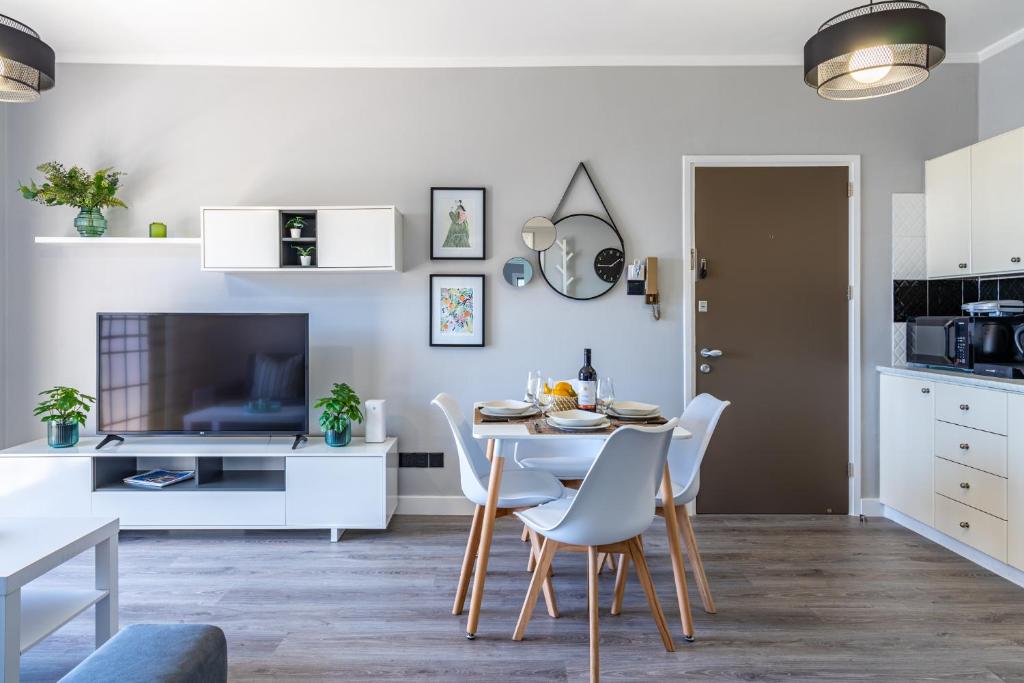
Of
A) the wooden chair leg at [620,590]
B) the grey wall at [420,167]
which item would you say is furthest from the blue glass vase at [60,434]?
the wooden chair leg at [620,590]

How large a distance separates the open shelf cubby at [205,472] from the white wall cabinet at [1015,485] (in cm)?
349

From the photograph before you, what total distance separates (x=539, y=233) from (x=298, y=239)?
1.36m

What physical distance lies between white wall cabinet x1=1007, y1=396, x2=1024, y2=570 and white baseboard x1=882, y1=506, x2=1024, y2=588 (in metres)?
0.09

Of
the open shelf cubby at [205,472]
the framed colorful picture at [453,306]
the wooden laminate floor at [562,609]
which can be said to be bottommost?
the wooden laminate floor at [562,609]

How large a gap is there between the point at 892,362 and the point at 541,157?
2.43m

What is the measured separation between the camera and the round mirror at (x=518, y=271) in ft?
12.1

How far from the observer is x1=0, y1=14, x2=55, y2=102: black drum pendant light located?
6.84 feet

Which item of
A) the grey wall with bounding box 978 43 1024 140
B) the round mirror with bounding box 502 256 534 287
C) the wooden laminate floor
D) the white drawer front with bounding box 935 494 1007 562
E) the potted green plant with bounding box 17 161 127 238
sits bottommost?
the wooden laminate floor

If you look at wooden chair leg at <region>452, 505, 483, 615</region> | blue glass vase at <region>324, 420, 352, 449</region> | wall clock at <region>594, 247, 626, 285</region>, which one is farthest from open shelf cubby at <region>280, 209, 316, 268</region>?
wooden chair leg at <region>452, 505, 483, 615</region>

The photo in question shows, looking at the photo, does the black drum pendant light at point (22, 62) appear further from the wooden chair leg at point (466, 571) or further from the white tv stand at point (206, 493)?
the wooden chair leg at point (466, 571)

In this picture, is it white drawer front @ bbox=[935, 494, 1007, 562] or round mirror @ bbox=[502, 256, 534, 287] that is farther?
round mirror @ bbox=[502, 256, 534, 287]

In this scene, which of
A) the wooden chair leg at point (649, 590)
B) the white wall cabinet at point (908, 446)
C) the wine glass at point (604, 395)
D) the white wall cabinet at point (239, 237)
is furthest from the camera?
the white wall cabinet at point (239, 237)

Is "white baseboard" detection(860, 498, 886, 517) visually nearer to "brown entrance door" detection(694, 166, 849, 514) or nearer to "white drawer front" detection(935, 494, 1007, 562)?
"brown entrance door" detection(694, 166, 849, 514)

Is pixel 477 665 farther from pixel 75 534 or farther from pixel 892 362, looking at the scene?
pixel 892 362
